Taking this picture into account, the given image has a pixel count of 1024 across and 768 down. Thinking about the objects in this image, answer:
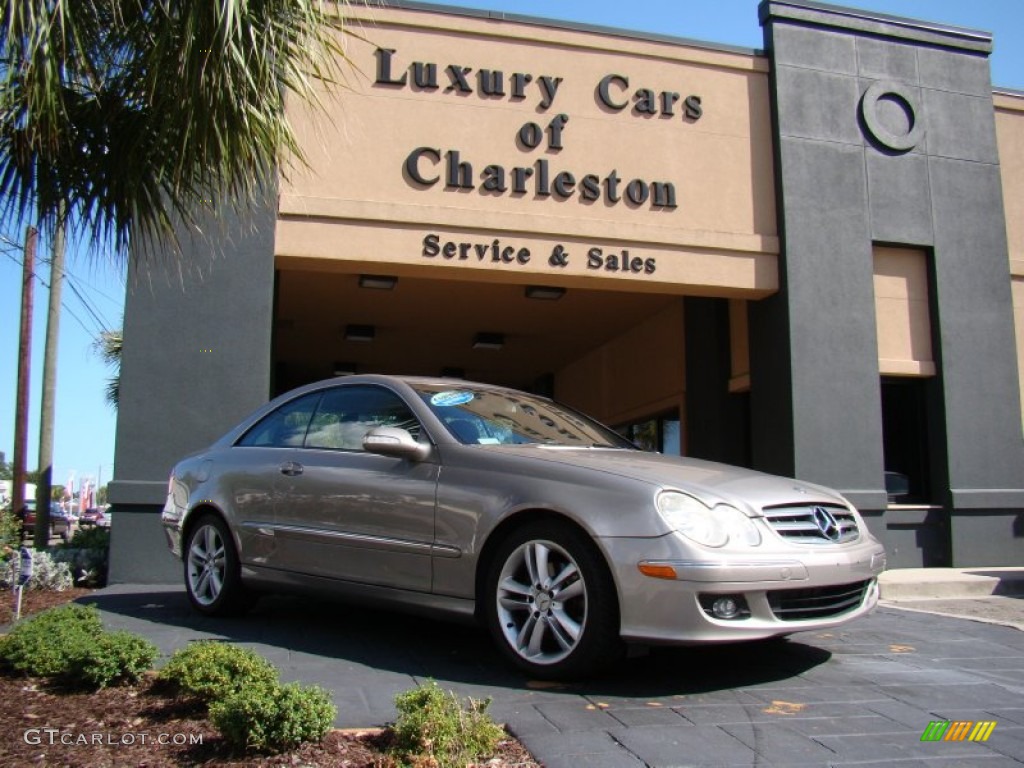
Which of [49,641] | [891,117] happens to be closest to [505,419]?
[49,641]

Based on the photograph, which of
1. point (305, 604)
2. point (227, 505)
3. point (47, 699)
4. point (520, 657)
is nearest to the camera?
point (47, 699)

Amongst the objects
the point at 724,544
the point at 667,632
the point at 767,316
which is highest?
the point at 767,316

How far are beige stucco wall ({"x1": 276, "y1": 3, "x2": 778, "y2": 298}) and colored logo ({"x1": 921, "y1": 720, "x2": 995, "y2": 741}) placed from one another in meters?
6.52

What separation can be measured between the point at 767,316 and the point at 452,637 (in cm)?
637

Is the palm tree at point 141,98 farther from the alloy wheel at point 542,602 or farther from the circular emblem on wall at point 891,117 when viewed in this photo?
the circular emblem on wall at point 891,117

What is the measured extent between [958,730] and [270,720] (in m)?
2.52

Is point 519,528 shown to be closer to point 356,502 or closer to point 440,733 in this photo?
point 356,502

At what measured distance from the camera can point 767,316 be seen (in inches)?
406

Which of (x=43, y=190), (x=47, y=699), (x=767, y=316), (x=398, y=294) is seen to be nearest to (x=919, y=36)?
(x=767, y=316)

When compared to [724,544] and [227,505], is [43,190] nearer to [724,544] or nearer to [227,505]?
[227,505]

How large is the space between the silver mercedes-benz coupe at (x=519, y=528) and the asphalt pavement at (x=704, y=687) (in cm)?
27

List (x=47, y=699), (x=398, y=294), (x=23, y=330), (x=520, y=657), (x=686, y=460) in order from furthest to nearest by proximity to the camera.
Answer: (x=23, y=330), (x=398, y=294), (x=686, y=460), (x=520, y=657), (x=47, y=699)

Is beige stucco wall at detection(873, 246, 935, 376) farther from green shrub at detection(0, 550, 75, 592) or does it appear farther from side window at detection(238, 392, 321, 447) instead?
green shrub at detection(0, 550, 75, 592)

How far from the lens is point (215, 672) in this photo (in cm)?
353
